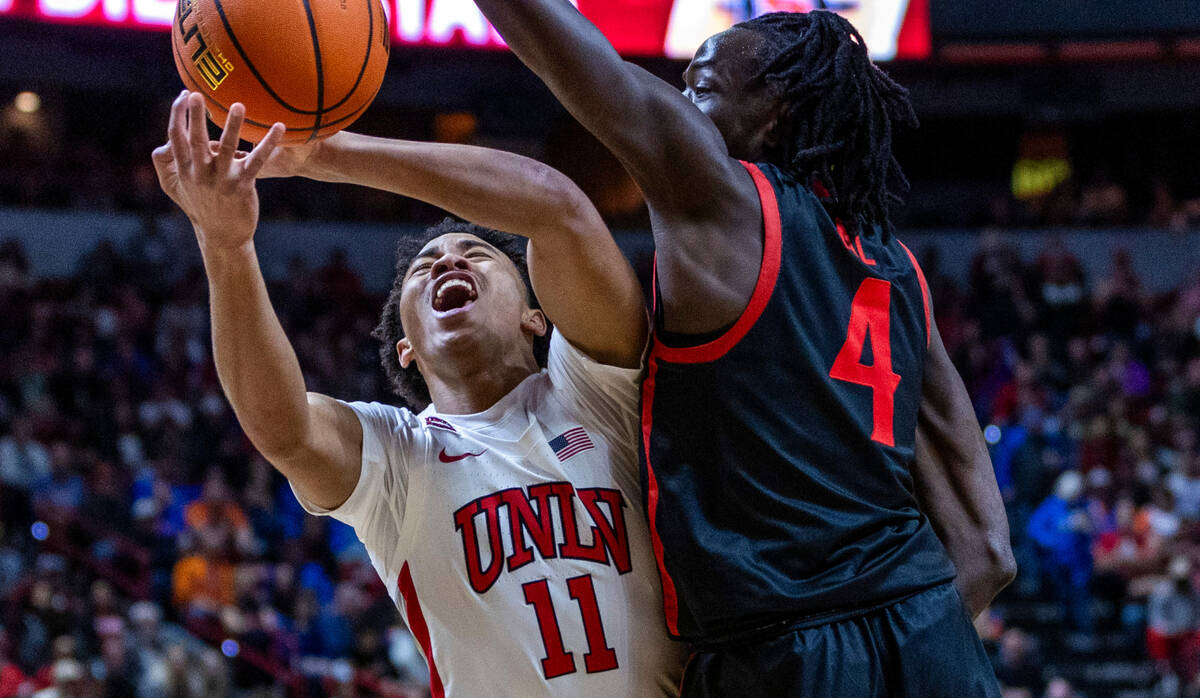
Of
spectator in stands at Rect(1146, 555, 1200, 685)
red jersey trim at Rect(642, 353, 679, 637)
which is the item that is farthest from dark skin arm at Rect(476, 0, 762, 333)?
spectator in stands at Rect(1146, 555, 1200, 685)

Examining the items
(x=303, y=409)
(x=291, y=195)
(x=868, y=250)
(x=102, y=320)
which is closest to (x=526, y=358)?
(x=303, y=409)

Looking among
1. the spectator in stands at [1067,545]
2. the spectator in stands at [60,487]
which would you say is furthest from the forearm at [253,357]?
the spectator in stands at [1067,545]

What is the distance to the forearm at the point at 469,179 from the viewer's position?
89.4 inches

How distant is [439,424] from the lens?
9.37 feet

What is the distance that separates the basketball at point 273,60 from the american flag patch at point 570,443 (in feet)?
2.69

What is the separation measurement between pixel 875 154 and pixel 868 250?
193 millimetres

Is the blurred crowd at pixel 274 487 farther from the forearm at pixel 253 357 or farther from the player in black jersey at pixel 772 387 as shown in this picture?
the player in black jersey at pixel 772 387

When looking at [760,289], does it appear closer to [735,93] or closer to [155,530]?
[735,93]

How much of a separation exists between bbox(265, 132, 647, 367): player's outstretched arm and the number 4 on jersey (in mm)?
449

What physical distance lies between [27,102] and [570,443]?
14.8 metres

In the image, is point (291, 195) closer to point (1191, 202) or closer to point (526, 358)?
point (1191, 202)

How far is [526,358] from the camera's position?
3.09 meters

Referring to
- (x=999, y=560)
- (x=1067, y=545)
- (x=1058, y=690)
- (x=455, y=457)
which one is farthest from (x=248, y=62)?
(x=1067, y=545)

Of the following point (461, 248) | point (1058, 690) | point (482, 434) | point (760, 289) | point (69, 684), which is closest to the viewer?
point (760, 289)
